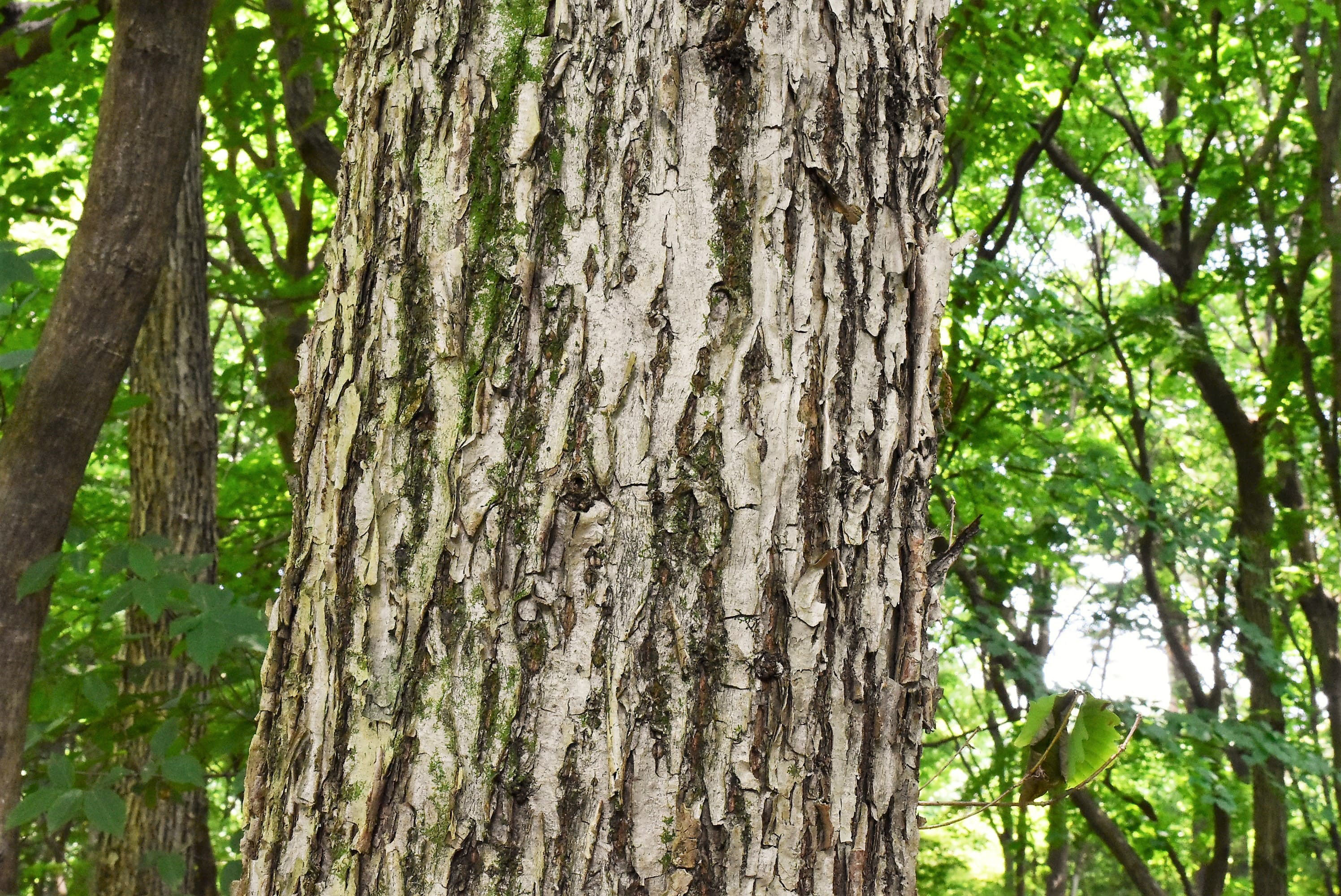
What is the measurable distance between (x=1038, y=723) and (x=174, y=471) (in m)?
3.75

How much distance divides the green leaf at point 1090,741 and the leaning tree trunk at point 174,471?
3.57m

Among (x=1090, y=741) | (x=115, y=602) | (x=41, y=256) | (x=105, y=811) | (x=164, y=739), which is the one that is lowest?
(x=105, y=811)

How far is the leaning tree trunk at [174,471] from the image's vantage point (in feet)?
12.8

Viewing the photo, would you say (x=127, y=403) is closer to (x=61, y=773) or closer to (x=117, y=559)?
(x=117, y=559)

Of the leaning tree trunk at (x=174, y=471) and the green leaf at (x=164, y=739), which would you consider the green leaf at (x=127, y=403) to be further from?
the leaning tree trunk at (x=174, y=471)

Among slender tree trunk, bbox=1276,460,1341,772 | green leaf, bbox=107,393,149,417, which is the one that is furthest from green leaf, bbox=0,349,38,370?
slender tree trunk, bbox=1276,460,1341,772

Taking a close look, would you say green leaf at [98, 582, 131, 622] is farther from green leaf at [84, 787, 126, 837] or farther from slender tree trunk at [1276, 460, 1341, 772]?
slender tree trunk at [1276, 460, 1341, 772]

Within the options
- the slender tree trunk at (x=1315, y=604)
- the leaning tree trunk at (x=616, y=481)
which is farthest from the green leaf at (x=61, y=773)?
the slender tree trunk at (x=1315, y=604)

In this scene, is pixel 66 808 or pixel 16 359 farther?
pixel 16 359

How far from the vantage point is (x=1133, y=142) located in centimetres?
816

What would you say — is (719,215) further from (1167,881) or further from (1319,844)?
(1167,881)

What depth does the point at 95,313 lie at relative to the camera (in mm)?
2314

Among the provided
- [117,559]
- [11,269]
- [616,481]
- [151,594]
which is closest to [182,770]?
[151,594]

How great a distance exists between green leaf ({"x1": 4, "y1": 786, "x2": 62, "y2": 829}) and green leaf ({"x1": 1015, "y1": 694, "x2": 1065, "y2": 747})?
6.34 feet
